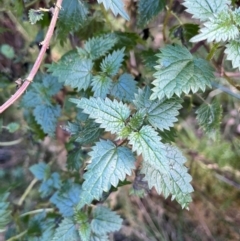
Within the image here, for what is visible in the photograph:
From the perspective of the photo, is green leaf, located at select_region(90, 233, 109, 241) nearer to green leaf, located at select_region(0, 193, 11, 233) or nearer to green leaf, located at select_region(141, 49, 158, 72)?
green leaf, located at select_region(0, 193, 11, 233)

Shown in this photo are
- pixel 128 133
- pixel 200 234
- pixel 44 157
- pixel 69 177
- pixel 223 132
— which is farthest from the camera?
pixel 44 157

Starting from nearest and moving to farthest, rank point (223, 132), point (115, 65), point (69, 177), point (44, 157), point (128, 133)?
1. point (128, 133)
2. point (115, 65)
3. point (69, 177)
4. point (223, 132)
5. point (44, 157)

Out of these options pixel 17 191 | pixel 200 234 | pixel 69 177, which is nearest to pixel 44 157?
pixel 17 191

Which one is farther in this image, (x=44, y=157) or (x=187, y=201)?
(x=44, y=157)

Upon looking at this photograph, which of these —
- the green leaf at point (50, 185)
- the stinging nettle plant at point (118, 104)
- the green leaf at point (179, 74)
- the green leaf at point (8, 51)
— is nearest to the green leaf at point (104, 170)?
the stinging nettle plant at point (118, 104)

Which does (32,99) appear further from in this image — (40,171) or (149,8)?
(149,8)

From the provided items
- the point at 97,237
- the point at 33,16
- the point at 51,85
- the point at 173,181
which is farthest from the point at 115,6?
the point at 97,237

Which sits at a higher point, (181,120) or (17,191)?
(17,191)

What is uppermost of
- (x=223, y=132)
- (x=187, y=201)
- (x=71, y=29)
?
(x=71, y=29)

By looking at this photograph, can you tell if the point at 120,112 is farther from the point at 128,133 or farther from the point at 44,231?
the point at 44,231
